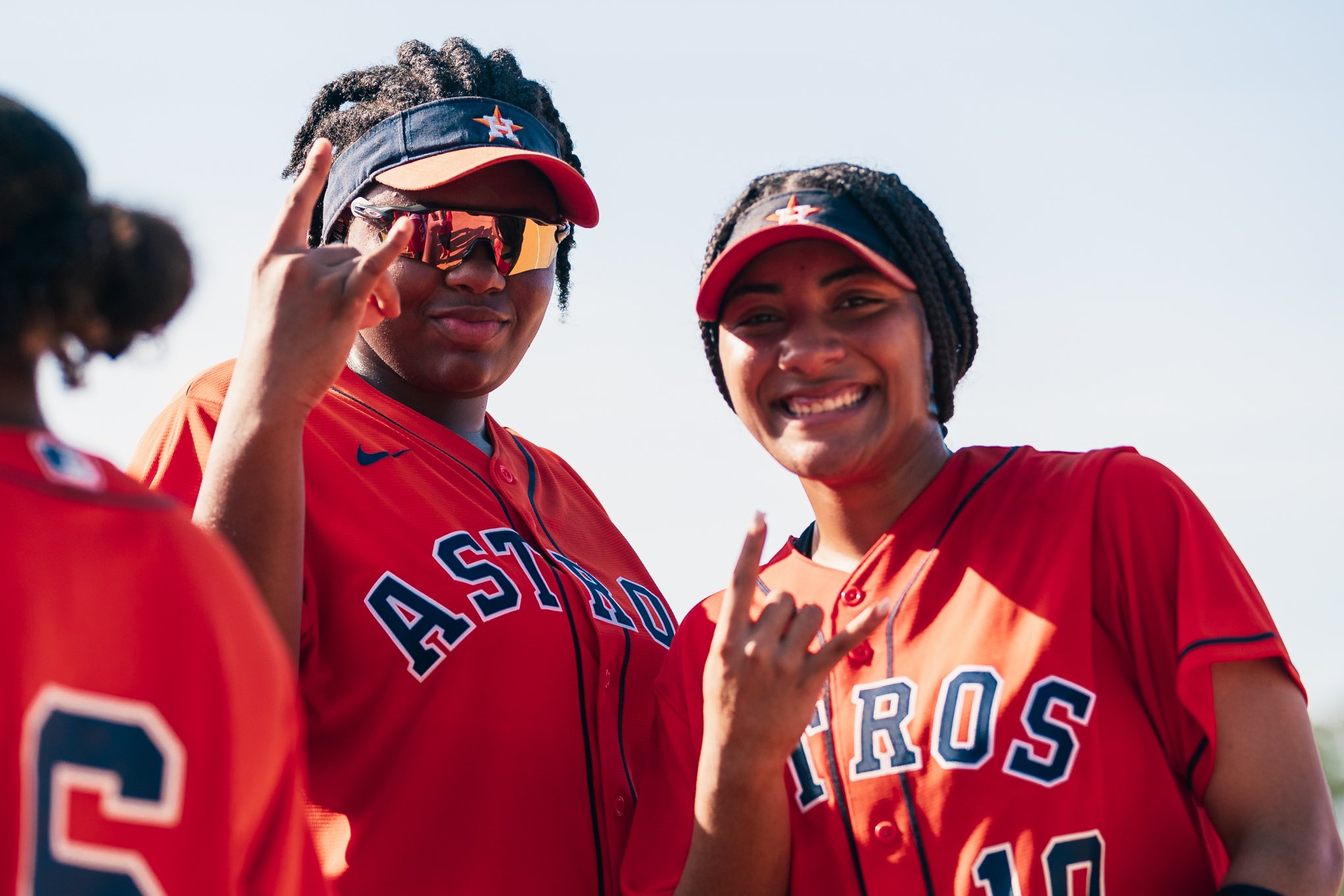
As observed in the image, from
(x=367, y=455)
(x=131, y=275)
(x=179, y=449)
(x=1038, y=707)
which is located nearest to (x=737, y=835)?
(x=1038, y=707)

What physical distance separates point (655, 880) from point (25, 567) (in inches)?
77.0

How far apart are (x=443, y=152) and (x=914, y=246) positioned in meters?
1.49

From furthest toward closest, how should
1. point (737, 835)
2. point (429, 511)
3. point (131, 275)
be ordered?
point (429, 511) → point (737, 835) → point (131, 275)

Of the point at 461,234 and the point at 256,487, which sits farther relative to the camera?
the point at 461,234

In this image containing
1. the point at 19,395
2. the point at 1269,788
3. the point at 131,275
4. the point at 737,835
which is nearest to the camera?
the point at 19,395

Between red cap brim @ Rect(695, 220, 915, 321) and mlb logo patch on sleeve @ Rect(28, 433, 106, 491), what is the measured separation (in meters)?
1.82

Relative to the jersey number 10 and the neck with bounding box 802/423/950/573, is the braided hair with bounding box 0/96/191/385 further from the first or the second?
the jersey number 10

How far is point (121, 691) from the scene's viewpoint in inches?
71.1

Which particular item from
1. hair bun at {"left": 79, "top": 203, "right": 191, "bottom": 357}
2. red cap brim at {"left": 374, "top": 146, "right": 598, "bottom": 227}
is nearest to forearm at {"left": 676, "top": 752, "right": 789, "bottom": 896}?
hair bun at {"left": 79, "top": 203, "right": 191, "bottom": 357}

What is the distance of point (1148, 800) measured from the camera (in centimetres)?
287

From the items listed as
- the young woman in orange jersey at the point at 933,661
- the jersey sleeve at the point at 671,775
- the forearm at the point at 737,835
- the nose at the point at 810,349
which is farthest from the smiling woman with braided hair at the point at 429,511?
the nose at the point at 810,349

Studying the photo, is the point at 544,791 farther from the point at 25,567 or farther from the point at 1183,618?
the point at 25,567

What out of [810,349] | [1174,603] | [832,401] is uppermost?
[810,349]

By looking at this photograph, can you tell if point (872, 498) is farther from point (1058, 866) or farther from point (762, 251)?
point (1058, 866)
